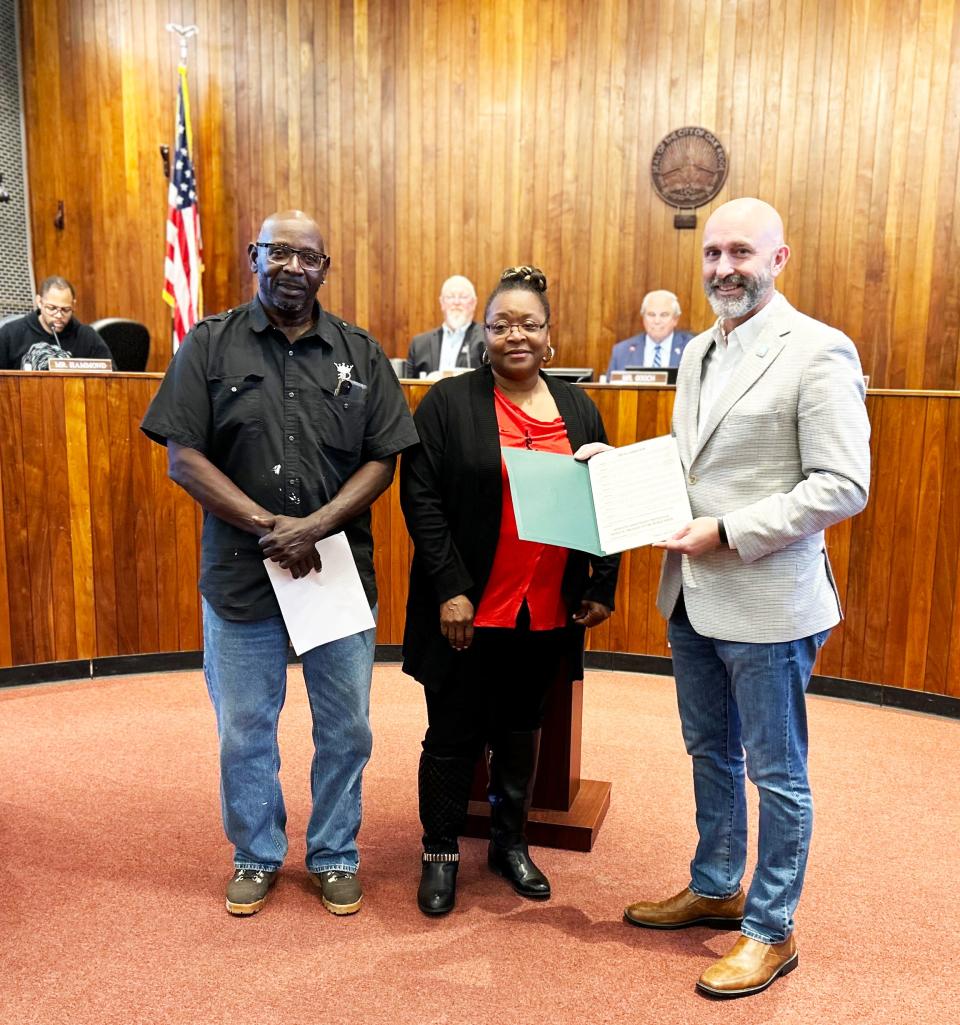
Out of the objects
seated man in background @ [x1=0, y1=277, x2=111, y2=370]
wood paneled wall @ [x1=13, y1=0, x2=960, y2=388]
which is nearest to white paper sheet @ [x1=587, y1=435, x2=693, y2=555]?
seated man in background @ [x1=0, y1=277, x2=111, y2=370]

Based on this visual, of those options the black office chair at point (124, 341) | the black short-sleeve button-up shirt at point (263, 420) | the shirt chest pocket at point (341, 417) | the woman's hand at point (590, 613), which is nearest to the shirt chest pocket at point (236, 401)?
the black short-sleeve button-up shirt at point (263, 420)

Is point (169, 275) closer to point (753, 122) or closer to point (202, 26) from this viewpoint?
point (202, 26)

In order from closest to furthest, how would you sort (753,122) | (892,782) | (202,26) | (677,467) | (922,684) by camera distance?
(677,467), (892,782), (922,684), (753,122), (202,26)

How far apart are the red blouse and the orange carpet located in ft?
2.39

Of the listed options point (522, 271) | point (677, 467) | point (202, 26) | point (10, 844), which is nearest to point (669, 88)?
point (202, 26)

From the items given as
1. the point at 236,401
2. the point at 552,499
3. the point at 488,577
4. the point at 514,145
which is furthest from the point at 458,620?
the point at 514,145

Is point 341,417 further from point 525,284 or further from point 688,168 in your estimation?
point 688,168

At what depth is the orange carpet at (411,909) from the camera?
6.31ft

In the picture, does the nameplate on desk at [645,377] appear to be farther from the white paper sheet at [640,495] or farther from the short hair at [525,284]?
the white paper sheet at [640,495]

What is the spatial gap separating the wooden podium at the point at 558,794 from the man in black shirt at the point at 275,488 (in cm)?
53

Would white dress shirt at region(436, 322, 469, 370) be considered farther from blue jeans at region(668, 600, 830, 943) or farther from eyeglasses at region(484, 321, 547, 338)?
blue jeans at region(668, 600, 830, 943)

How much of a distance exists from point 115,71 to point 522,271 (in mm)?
5752

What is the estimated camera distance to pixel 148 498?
4004mm

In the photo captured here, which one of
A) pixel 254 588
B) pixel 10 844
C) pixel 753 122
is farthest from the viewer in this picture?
pixel 753 122
